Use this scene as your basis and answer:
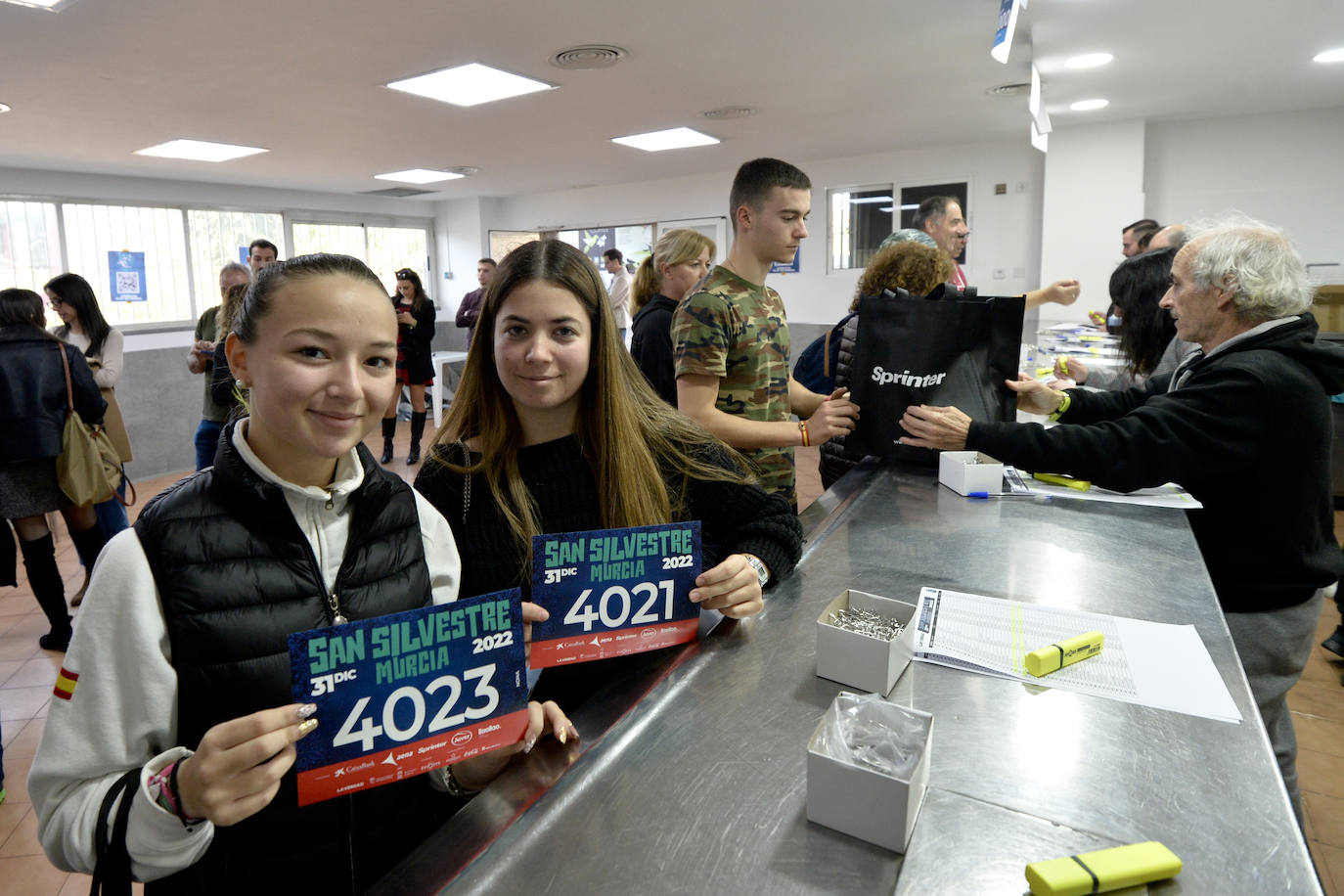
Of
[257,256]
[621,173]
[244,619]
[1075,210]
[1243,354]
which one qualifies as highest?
[621,173]

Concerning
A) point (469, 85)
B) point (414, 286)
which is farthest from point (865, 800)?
point (414, 286)

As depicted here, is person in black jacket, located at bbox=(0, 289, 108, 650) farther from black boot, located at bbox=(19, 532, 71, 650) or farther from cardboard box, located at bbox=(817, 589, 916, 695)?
cardboard box, located at bbox=(817, 589, 916, 695)

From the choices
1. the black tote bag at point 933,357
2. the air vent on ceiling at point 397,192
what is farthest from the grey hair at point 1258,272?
the air vent on ceiling at point 397,192

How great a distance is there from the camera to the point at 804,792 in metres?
0.81

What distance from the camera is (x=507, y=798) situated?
810mm

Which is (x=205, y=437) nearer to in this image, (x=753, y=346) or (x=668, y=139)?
(x=753, y=346)

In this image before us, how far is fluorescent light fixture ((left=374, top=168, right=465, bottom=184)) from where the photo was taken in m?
7.98

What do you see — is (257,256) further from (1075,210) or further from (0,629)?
(1075,210)

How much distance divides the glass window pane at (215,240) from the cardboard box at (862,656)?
8878mm

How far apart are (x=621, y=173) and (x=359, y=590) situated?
8.47m

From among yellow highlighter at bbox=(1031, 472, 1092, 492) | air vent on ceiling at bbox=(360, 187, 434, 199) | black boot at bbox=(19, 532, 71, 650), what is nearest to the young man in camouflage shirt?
yellow highlighter at bbox=(1031, 472, 1092, 492)

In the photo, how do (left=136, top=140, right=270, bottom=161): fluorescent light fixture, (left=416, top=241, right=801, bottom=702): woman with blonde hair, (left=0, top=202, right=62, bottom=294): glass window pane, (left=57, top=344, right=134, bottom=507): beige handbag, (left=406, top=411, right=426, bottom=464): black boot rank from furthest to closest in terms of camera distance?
(left=406, top=411, right=426, bottom=464): black boot < (left=0, top=202, right=62, bottom=294): glass window pane < (left=136, top=140, right=270, bottom=161): fluorescent light fixture < (left=57, top=344, right=134, bottom=507): beige handbag < (left=416, top=241, right=801, bottom=702): woman with blonde hair

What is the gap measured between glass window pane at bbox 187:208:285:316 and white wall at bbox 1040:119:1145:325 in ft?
26.7

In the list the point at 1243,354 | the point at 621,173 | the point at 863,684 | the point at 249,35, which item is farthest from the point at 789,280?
the point at 863,684
